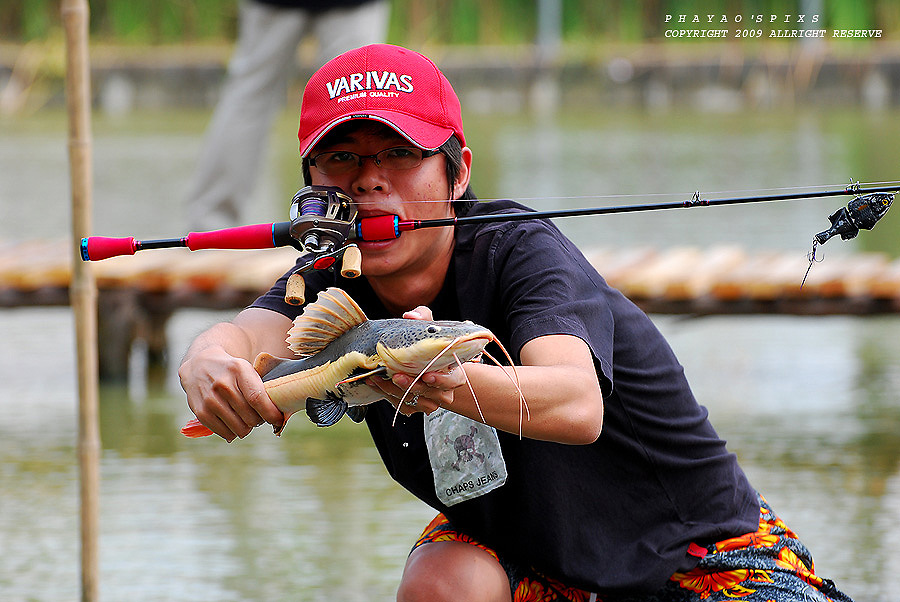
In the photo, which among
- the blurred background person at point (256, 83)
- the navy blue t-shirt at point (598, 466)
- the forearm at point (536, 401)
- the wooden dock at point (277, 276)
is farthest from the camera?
the blurred background person at point (256, 83)

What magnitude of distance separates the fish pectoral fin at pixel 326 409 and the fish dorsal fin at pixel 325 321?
84 millimetres

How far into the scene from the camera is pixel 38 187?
374 inches

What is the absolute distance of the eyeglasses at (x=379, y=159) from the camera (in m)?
1.91

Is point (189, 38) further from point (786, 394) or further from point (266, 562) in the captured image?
point (266, 562)

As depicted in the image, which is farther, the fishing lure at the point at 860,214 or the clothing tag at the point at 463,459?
the clothing tag at the point at 463,459

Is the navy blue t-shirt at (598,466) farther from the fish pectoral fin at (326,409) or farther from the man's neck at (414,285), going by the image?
the fish pectoral fin at (326,409)

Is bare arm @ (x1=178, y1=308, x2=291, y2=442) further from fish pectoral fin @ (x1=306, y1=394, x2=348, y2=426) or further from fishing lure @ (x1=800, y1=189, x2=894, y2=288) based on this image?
fishing lure @ (x1=800, y1=189, x2=894, y2=288)

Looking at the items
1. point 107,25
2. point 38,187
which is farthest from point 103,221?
point 107,25

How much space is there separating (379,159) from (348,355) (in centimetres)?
38

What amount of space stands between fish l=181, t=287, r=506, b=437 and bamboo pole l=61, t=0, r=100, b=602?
3.22ft

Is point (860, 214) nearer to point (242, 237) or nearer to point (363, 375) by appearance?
point (363, 375)

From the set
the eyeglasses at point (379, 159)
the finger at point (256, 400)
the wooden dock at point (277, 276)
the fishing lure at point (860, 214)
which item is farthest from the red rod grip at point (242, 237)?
the wooden dock at point (277, 276)

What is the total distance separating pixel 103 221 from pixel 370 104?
258 inches

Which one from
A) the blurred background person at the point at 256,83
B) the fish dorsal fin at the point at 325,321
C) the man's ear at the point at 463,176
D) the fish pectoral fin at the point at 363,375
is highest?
the blurred background person at the point at 256,83
